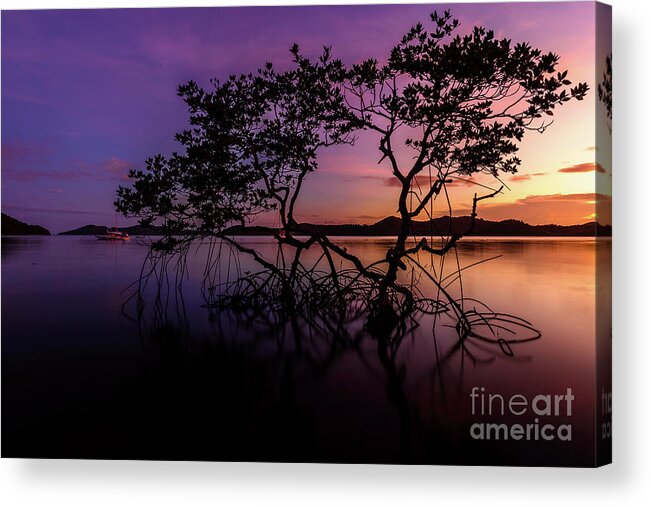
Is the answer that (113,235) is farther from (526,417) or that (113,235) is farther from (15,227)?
(526,417)

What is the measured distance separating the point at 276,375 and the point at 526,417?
5.68 feet

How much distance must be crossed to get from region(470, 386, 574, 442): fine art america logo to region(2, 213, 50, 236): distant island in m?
3.35

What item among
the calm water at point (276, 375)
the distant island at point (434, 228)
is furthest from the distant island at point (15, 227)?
the distant island at point (434, 228)

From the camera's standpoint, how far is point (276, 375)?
408cm

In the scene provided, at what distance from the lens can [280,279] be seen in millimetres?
→ 4859

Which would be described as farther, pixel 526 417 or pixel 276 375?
pixel 276 375

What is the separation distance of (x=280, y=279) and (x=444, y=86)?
208 centimetres

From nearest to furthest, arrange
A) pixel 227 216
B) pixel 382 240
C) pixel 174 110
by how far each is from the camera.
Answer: pixel 174 110 → pixel 382 240 → pixel 227 216

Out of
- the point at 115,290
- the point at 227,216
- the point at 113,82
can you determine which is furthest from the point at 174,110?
the point at 115,290

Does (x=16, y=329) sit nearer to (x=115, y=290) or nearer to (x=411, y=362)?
(x=115, y=290)

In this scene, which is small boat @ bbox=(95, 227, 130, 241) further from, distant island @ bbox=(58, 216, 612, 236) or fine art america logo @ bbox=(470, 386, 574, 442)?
fine art america logo @ bbox=(470, 386, 574, 442)

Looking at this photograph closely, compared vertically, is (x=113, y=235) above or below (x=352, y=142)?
below

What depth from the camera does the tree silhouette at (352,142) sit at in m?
3.93

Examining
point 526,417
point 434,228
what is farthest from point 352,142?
point 526,417
